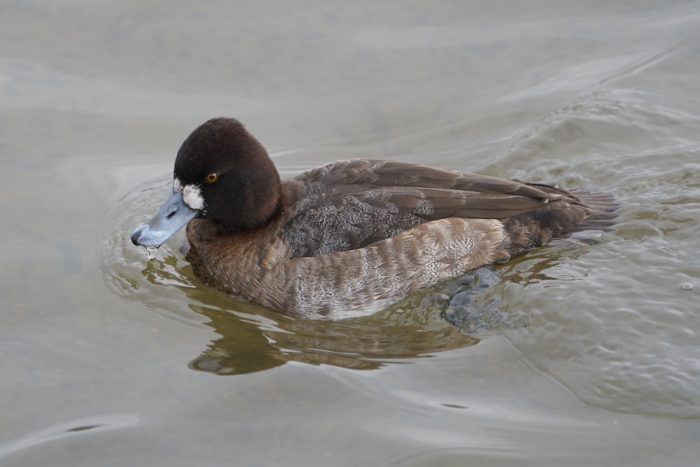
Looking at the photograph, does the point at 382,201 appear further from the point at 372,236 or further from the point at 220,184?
the point at 220,184

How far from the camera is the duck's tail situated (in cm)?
754

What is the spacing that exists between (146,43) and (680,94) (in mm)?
5093

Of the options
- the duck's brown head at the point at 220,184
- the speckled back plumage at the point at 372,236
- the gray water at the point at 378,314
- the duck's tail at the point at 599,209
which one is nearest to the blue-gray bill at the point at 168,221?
the duck's brown head at the point at 220,184

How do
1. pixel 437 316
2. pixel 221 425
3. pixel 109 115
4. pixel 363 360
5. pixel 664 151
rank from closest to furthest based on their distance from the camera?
1. pixel 221 425
2. pixel 363 360
3. pixel 437 316
4. pixel 664 151
5. pixel 109 115

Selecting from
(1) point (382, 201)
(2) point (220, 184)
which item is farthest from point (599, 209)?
(2) point (220, 184)

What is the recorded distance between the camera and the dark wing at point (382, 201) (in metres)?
7.02

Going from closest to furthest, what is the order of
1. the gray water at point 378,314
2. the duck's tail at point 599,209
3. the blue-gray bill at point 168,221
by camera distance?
the gray water at point 378,314, the blue-gray bill at point 168,221, the duck's tail at point 599,209

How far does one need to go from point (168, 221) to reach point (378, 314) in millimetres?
1591

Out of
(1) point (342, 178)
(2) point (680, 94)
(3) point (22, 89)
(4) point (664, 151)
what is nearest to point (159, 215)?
(1) point (342, 178)

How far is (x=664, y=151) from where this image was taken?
8539 millimetres

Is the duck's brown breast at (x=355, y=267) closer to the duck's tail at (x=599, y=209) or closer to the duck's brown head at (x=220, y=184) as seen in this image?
the duck's brown head at (x=220, y=184)

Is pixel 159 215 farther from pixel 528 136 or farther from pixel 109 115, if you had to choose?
pixel 528 136

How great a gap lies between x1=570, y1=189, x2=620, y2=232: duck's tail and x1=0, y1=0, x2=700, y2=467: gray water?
0.16m

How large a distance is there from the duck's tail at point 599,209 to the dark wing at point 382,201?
1.01 feet
